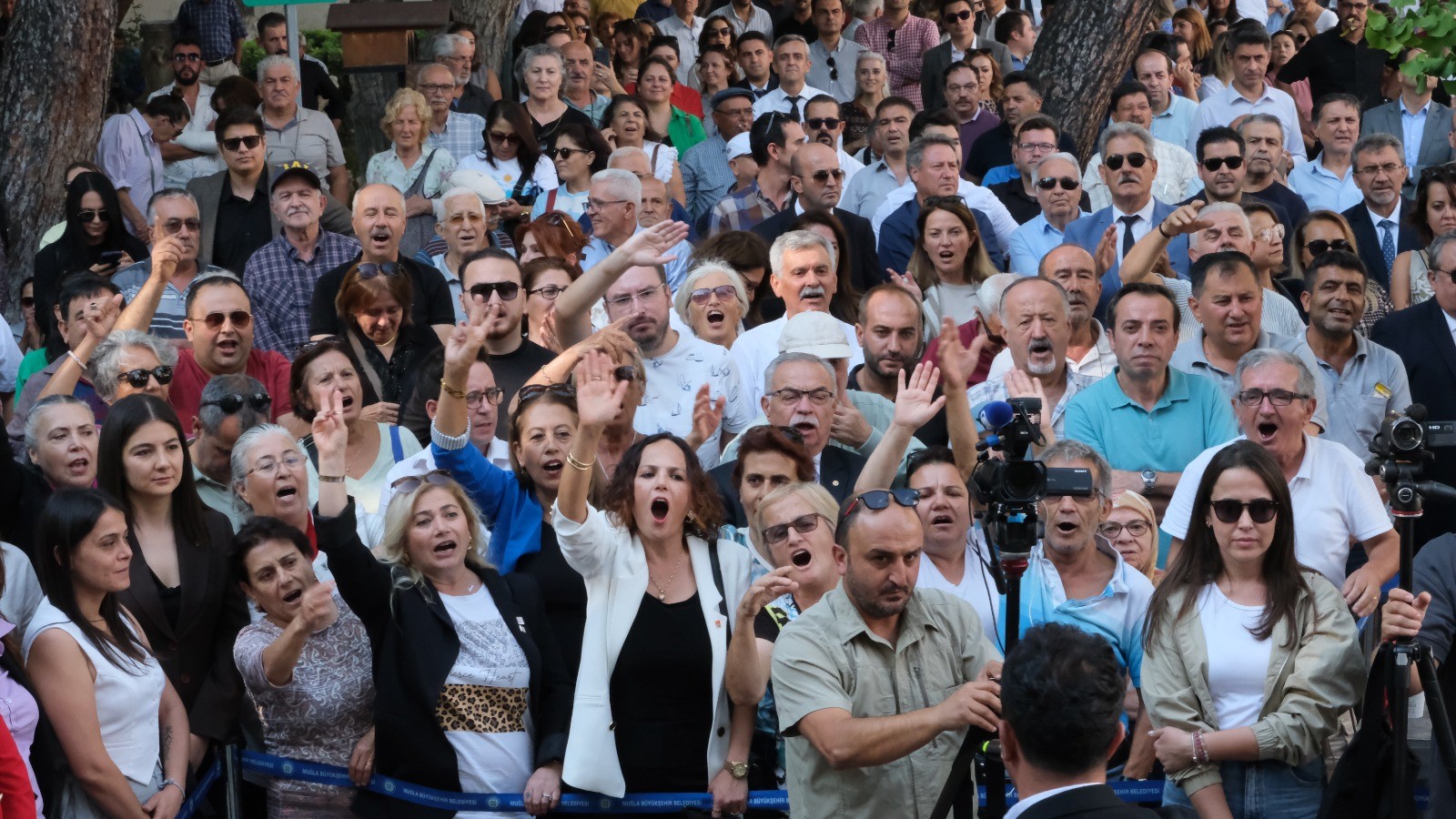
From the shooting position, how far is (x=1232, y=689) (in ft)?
17.7

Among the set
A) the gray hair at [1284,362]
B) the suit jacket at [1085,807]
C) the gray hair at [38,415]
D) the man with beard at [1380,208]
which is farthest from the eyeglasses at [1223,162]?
the suit jacket at [1085,807]

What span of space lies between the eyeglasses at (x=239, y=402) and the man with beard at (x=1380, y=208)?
600 cm

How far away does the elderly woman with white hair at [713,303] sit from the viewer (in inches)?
324

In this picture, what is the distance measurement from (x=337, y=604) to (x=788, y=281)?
3048 mm

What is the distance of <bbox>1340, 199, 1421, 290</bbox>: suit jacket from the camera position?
33.1 ft

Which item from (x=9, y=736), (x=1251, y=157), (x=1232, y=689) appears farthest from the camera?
(x=1251, y=157)

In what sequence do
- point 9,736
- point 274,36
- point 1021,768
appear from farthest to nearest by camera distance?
point 274,36
point 9,736
point 1021,768

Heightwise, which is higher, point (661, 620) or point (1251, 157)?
point (1251, 157)

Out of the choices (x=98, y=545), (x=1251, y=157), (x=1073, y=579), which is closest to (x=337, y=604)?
(x=98, y=545)

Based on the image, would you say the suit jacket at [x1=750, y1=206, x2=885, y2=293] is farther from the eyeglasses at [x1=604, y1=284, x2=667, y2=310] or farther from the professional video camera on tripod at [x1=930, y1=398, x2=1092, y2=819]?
the professional video camera on tripod at [x1=930, y1=398, x2=1092, y2=819]

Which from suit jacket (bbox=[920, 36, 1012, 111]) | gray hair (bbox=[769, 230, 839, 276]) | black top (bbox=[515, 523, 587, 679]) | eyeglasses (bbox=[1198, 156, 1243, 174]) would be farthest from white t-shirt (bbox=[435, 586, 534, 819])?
suit jacket (bbox=[920, 36, 1012, 111])

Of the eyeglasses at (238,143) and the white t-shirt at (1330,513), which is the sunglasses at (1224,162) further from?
the eyeglasses at (238,143)

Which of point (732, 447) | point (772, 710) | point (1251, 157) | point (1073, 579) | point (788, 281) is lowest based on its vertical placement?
point (772, 710)

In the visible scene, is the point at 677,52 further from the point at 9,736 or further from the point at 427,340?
the point at 9,736
